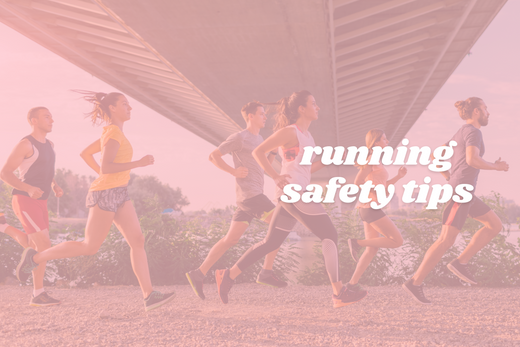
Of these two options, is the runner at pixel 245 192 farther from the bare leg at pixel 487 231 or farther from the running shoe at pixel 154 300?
the bare leg at pixel 487 231

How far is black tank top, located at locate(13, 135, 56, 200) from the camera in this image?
535 cm

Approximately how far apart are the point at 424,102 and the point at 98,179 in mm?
23228

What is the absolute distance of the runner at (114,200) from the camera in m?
4.46

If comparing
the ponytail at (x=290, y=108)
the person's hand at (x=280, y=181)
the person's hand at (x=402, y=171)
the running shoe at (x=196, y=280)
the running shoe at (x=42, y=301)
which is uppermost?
the ponytail at (x=290, y=108)

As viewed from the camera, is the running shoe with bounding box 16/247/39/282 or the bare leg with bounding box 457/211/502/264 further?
the bare leg with bounding box 457/211/502/264

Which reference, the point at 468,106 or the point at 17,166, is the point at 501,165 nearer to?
the point at 468,106

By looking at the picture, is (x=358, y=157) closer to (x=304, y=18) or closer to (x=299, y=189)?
(x=299, y=189)

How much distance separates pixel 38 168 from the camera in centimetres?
539

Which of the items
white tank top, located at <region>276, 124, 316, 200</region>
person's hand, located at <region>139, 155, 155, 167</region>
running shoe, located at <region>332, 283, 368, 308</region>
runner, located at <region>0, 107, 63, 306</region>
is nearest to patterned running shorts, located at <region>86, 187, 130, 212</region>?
person's hand, located at <region>139, 155, 155, 167</region>

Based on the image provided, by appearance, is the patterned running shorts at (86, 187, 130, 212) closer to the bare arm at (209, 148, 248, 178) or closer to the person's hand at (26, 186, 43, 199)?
the person's hand at (26, 186, 43, 199)

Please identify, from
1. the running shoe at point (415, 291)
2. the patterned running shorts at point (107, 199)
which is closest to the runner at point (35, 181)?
the patterned running shorts at point (107, 199)

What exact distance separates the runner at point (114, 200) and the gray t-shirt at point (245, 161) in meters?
1.18

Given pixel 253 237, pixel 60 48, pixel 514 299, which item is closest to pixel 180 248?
pixel 253 237

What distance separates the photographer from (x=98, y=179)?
14.8 ft
